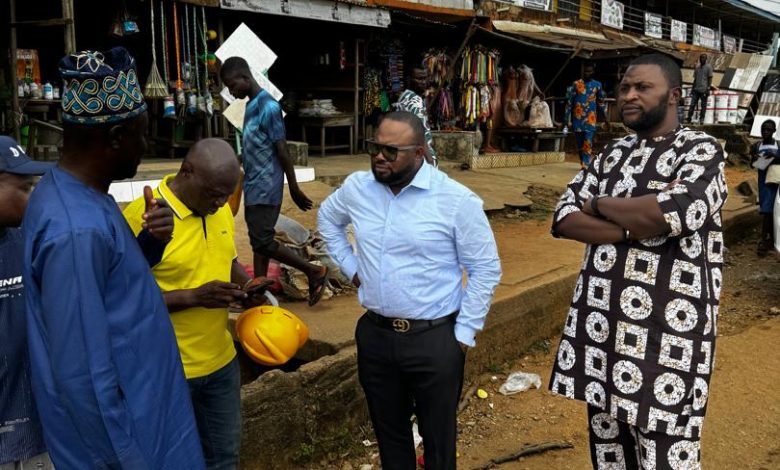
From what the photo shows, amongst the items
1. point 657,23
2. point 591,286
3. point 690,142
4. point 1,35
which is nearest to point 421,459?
point 591,286

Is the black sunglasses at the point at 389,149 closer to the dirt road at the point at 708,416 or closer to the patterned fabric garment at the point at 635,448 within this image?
the patterned fabric garment at the point at 635,448

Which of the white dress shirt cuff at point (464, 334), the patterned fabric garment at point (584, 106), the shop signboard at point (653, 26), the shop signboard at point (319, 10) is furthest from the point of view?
the shop signboard at point (653, 26)

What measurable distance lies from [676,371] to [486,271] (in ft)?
2.58

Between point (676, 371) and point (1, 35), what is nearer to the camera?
point (676, 371)

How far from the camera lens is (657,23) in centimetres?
2241

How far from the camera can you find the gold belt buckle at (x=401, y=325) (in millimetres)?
2635

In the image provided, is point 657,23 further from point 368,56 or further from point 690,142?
point 690,142

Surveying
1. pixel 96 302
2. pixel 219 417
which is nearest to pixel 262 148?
pixel 219 417

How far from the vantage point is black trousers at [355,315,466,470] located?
8.63 feet

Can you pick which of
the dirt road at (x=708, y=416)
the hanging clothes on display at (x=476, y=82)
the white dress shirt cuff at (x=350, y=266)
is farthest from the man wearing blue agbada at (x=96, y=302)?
the hanging clothes on display at (x=476, y=82)

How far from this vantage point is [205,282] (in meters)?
2.37

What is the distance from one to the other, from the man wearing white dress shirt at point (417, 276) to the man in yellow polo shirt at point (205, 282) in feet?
1.85

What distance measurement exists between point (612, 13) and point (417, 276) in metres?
19.5

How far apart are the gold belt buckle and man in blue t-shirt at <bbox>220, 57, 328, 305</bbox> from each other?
1.89 meters
